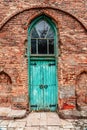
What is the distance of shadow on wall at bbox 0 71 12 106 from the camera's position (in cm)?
852

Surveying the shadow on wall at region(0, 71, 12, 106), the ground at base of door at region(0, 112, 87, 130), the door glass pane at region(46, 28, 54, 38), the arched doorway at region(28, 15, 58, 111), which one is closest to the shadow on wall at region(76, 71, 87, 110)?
the arched doorway at region(28, 15, 58, 111)

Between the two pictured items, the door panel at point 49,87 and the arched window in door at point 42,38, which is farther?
the arched window in door at point 42,38

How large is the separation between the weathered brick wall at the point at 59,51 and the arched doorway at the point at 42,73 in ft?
0.91

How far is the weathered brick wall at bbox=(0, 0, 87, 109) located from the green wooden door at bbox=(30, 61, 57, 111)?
1.07 ft

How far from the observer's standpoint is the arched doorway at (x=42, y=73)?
8.69 meters

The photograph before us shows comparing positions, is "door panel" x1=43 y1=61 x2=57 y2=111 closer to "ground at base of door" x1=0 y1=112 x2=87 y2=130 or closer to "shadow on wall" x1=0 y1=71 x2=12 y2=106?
"ground at base of door" x1=0 y1=112 x2=87 y2=130

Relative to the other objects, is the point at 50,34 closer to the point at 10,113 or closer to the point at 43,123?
the point at 10,113

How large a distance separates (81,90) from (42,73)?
1721 millimetres

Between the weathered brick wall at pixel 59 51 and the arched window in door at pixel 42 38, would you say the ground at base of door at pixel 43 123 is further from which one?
the arched window in door at pixel 42 38

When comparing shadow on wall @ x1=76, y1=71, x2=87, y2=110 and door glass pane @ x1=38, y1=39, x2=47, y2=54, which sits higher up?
door glass pane @ x1=38, y1=39, x2=47, y2=54

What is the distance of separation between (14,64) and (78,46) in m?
2.67

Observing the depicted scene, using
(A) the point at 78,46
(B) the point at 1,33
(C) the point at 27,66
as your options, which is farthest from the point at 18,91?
(A) the point at 78,46

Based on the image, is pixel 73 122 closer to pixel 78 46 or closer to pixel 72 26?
pixel 78 46

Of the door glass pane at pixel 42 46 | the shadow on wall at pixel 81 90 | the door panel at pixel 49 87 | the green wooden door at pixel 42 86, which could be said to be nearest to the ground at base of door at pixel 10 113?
the green wooden door at pixel 42 86
